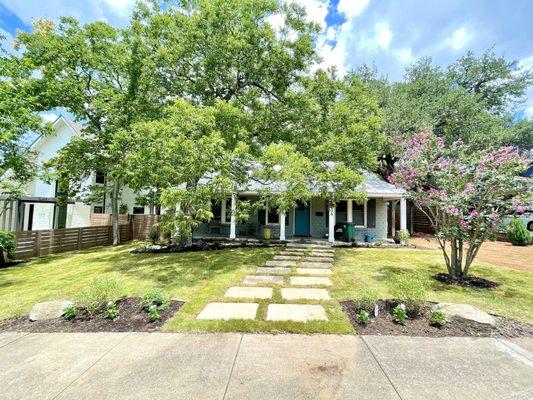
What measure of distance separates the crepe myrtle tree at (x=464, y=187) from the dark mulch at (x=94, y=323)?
6.88m

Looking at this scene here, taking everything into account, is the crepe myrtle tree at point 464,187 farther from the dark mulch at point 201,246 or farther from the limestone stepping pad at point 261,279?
the dark mulch at point 201,246

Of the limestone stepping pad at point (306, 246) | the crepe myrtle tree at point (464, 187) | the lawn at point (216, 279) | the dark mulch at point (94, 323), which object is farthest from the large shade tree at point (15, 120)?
the crepe myrtle tree at point (464, 187)

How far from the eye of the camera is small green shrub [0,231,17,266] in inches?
363

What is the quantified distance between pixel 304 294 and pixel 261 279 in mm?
1645

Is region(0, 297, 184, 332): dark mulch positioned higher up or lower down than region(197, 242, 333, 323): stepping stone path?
lower down

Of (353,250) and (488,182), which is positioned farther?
(353,250)

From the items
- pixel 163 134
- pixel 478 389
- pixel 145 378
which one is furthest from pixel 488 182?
pixel 163 134

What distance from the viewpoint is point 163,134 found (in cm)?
834

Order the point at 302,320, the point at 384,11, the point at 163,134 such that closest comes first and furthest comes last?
1. the point at 302,320
2. the point at 163,134
3. the point at 384,11

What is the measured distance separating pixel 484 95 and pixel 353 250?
76.5 ft

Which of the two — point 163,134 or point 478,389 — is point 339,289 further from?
point 163,134

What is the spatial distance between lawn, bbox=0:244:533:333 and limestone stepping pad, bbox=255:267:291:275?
0.35 metres

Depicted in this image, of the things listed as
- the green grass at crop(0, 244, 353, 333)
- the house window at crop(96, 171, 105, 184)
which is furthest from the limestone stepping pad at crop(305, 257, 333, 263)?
the house window at crop(96, 171, 105, 184)

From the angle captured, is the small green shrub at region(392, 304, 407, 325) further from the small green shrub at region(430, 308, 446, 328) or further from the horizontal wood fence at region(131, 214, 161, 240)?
the horizontal wood fence at region(131, 214, 161, 240)
